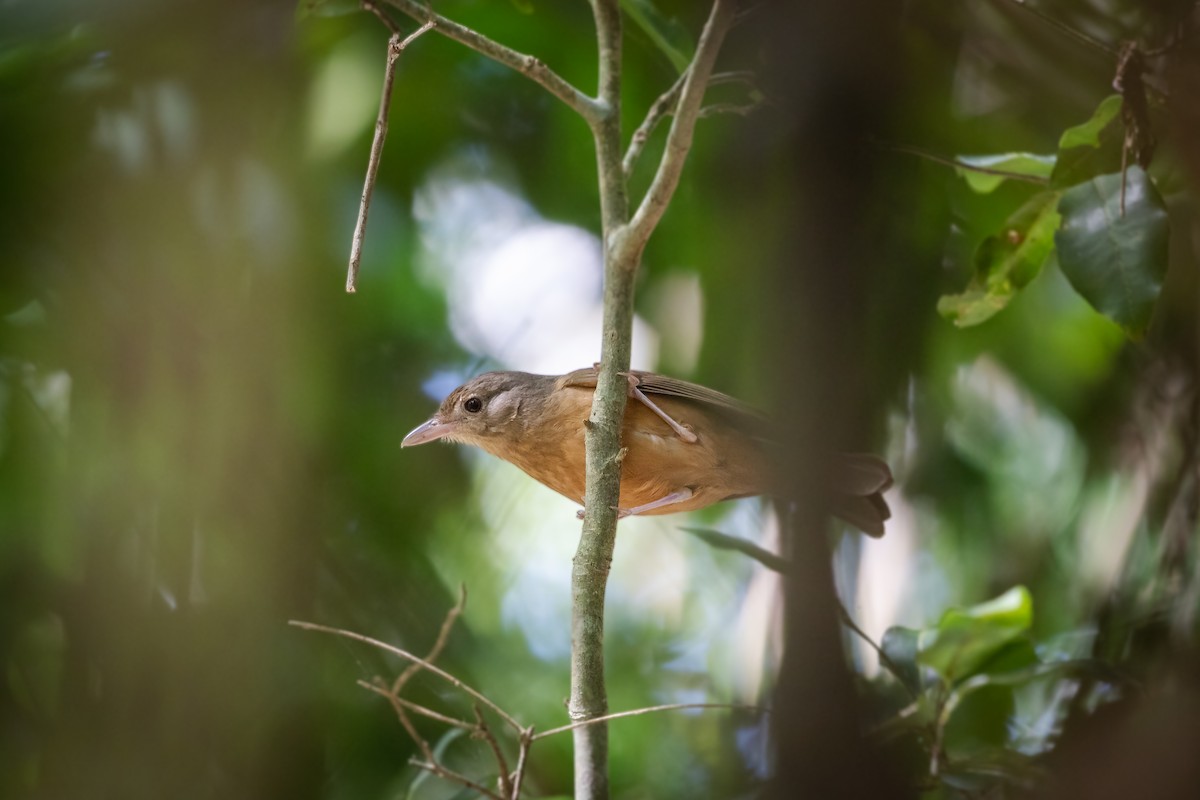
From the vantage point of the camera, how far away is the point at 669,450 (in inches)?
111

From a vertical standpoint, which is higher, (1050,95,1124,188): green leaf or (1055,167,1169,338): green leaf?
(1050,95,1124,188): green leaf

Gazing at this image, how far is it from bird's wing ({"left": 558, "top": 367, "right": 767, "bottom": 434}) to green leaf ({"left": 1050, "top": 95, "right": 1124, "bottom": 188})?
2.85ft

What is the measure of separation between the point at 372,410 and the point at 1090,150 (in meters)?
2.83

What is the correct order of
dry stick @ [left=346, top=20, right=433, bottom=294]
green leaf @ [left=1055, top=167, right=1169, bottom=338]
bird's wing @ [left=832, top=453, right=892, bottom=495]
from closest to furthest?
dry stick @ [left=346, top=20, right=433, bottom=294]
green leaf @ [left=1055, top=167, right=1169, bottom=338]
bird's wing @ [left=832, top=453, right=892, bottom=495]

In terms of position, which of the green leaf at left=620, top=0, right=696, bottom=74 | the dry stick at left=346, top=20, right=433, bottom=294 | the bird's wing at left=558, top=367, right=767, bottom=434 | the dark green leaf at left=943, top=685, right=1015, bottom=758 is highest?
the green leaf at left=620, top=0, right=696, bottom=74

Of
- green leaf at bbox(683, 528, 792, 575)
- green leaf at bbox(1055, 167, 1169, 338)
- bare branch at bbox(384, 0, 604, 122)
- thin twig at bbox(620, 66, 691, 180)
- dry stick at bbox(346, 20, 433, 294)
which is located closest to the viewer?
dry stick at bbox(346, 20, 433, 294)

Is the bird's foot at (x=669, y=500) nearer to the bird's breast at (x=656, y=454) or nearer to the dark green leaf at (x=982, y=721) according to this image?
the bird's breast at (x=656, y=454)

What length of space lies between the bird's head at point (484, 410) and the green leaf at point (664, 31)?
102 centimetres

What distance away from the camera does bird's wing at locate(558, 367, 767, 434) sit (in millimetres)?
2729

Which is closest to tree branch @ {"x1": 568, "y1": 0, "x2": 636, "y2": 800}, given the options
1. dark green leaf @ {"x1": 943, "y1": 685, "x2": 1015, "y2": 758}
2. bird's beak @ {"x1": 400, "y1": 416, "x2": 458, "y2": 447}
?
bird's beak @ {"x1": 400, "y1": 416, "x2": 458, "y2": 447}

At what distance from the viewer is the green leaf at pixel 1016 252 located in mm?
2441

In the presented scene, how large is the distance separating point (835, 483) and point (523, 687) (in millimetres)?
1992

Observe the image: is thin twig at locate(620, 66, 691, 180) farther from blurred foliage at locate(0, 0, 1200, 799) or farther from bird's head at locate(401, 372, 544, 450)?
bird's head at locate(401, 372, 544, 450)

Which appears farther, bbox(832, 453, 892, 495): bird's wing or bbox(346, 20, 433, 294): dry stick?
bbox(832, 453, 892, 495): bird's wing
